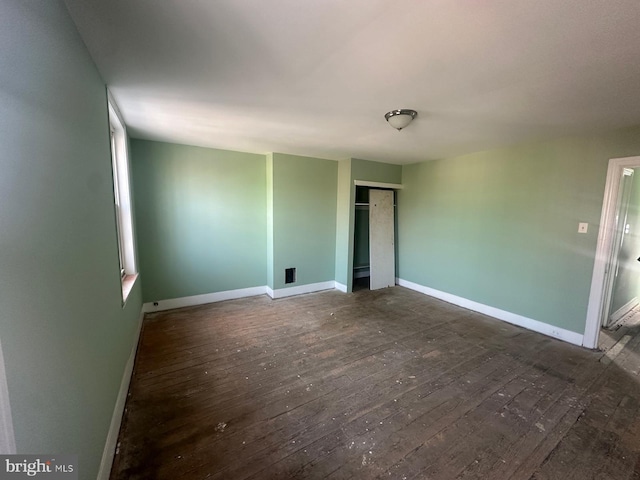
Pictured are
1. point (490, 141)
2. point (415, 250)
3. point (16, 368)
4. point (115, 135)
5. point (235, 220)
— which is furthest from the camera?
point (415, 250)

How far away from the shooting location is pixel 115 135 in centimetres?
272

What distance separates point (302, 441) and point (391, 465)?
0.56 meters

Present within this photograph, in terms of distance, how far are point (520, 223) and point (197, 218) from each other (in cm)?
440

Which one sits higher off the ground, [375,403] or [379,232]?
[379,232]

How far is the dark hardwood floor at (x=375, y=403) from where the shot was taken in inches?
60.5

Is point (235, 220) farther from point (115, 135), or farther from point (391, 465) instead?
point (391, 465)

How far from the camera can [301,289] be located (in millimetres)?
4520

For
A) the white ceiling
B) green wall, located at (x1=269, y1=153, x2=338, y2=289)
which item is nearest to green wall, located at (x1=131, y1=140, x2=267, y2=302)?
green wall, located at (x1=269, y1=153, x2=338, y2=289)

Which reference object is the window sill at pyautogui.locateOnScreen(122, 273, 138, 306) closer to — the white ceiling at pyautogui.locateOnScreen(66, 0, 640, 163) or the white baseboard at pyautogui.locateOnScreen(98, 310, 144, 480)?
the white baseboard at pyautogui.locateOnScreen(98, 310, 144, 480)

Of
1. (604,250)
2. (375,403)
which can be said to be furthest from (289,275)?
(604,250)

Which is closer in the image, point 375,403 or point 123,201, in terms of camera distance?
point 375,403

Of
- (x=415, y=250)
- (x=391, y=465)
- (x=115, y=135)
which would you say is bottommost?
(x=391, y=465)

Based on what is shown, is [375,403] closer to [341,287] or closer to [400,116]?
[400,116]

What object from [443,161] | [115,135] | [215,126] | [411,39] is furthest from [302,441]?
[443,161]
